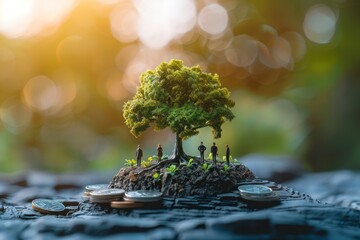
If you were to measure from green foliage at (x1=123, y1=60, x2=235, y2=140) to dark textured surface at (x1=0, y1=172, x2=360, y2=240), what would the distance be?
2.20 meters

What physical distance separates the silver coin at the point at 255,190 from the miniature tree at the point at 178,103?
1.98 meters

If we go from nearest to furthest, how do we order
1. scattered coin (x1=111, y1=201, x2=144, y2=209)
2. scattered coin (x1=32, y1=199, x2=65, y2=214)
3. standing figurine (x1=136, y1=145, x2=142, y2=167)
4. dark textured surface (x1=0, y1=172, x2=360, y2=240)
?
dark textured surface (x1=0, y1=172, x2=360, y2=240), scattered coin (x1=111, y1=201, x2=144, y2=209), scattered coin (x1=32, y1=199, x2=65, y2=214), standing figurine (x1=136, y1=145, x2=142, y2=167)

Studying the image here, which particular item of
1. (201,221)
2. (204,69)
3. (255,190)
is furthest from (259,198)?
(204,69)

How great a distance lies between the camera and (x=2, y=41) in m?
33.3

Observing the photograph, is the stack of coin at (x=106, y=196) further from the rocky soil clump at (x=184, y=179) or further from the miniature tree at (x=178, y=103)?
the miniature tree at (x=178, y=103)

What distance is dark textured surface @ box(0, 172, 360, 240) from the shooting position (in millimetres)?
8094

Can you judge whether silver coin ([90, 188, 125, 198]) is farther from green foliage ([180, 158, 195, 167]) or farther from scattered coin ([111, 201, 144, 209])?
green foliage ([180, 158, 195, 167])

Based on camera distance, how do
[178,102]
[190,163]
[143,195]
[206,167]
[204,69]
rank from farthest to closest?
1. [204,69]
2. [178,102]
3. [190,163]
4. [206,167]
5. [143,195]

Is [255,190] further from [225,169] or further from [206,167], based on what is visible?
[206,167]

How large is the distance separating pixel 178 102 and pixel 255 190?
3388 mm

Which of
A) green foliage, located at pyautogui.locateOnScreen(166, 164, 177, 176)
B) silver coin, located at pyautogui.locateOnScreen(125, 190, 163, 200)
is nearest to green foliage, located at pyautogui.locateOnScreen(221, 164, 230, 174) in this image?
green foliage, located at pyautogui.locateOnScreen(166, 164, 177, 176)

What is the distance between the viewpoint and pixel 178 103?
11586 mm

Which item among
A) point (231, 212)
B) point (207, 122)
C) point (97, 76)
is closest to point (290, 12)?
point (97, 76)

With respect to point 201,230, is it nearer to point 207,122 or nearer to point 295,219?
point 295,219
